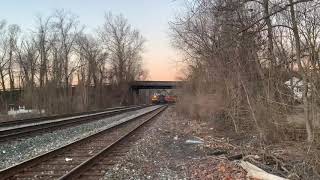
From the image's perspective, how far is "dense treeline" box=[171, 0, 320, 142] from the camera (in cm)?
1090

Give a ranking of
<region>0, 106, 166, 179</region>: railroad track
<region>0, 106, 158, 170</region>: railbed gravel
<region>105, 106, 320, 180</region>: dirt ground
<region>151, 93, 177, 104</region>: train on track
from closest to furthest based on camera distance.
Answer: <region>105, 106, 320, 180</region>: dirt ground < <region>0, 106, 166, 179</region>: railroad track < <region>0, 106, 158, 170</region>: railbed gravel < <region>151, 93, 177, 104</region>: train on track

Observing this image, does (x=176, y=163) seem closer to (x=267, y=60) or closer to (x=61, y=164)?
(x=61, y=164)

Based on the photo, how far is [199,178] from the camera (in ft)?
34.8

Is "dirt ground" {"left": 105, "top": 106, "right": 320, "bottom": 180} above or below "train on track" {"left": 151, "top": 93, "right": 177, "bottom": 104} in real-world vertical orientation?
below

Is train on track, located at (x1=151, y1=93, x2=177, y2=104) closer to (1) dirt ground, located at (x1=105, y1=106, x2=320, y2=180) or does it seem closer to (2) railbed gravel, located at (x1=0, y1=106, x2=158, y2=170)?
(2) railbed gravel, located at (x1=0, y1=106, x2=158, y2=170)

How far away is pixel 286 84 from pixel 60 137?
11.8 metres

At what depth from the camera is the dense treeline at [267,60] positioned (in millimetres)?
10898

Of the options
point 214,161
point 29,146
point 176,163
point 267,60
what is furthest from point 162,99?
point 214,161

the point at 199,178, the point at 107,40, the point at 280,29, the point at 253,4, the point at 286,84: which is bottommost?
the point at 199,178

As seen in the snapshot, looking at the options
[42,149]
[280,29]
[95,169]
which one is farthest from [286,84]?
[42,149]

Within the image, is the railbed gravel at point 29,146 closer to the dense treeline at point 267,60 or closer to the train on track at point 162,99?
the dense treeline at point 267,60

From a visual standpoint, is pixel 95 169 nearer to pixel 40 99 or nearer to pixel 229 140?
pixel 229 140

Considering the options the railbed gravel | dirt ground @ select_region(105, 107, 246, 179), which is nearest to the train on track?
the railbed gravel

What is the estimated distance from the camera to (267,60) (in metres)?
14.4
